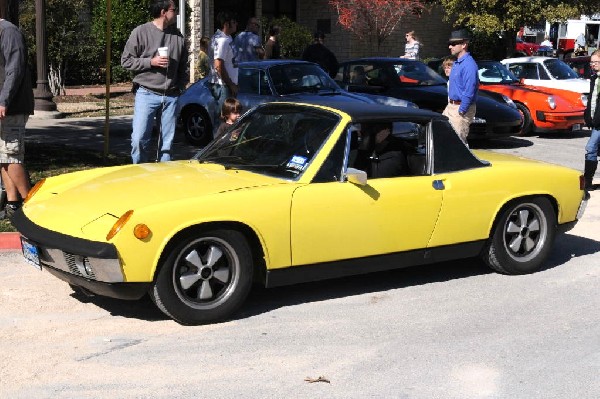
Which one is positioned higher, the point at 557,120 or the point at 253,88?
the point at 253,88

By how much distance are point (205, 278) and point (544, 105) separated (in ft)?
38.4

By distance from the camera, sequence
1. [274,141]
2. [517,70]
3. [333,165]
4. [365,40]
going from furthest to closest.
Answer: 1. [365,40]
2. [517,70]
3. [274,141]
4. [333,165]

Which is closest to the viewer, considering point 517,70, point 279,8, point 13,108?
point 13,108

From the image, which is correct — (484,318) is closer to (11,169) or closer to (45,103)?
(11,169)

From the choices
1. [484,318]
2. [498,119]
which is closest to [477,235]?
[484,318]

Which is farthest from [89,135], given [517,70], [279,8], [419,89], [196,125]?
[279,8]

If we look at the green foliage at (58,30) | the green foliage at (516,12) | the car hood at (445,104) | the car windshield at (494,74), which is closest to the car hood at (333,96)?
the car hood at (445,104)

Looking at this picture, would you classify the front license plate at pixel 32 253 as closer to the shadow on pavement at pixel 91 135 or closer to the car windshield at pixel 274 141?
the car windshield at pixel 274 141

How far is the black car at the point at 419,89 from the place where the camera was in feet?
47.5

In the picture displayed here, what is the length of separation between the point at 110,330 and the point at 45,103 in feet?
40.0

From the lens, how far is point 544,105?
15852 mm

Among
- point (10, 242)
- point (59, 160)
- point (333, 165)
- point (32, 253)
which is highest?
point (333, 165)

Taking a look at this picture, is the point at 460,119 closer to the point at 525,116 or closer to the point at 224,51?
the point at 224,51

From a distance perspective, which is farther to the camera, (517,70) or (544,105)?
(517,70)
